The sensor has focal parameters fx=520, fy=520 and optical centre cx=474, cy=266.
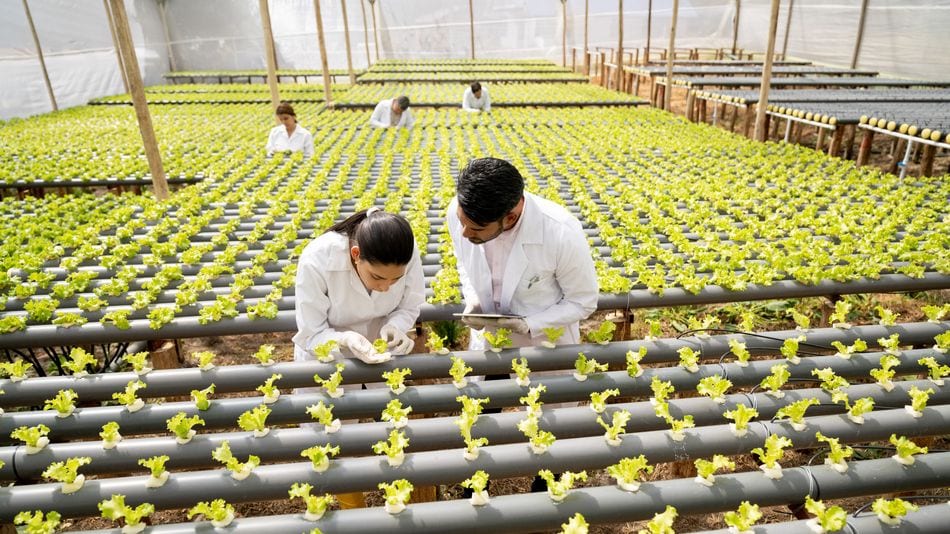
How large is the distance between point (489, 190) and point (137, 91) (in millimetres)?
4502

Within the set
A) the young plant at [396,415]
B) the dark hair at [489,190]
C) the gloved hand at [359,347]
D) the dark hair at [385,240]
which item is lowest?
the young plant at [396,415]

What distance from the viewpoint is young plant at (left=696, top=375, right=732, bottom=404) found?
2.36m

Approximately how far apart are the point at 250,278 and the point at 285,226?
3.58ft

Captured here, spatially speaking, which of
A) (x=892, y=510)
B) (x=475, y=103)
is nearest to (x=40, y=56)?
(x=475, y=103)

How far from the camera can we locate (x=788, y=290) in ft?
11.7

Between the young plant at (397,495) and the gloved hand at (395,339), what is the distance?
31.8 inches

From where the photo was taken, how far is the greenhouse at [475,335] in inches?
76.4

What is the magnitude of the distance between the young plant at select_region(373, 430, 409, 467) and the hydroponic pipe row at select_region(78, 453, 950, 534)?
193 millimetres

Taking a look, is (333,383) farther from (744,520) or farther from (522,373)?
(744,520)

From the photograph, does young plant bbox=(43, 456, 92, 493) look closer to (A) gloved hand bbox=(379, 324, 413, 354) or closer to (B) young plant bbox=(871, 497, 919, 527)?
(A) gloved hand bbox=(379, 324, 413, 354)

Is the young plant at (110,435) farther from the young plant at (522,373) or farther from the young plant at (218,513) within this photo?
the young plant at (522,373)

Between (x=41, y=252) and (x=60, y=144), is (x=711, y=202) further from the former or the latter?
(x=60, y=144)

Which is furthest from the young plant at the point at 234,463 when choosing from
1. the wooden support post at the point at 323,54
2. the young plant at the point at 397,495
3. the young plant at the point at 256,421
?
the wooden support post at the point at 323,54

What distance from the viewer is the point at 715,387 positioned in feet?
7.80
